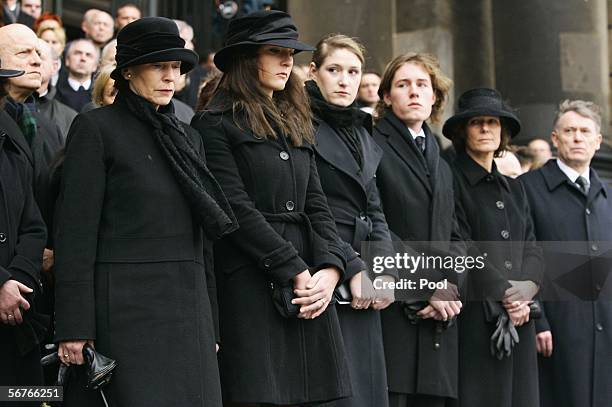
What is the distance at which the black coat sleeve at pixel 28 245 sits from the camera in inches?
205

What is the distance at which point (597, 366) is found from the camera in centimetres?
763

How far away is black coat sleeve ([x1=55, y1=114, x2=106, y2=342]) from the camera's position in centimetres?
482

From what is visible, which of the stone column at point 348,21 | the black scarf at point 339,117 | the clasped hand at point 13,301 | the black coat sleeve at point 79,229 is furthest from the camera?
the stone column at point 348,21

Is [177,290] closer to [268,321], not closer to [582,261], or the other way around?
[268,321]

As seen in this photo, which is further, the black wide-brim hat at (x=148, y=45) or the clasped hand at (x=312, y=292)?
the clasped hand at (x=312, y=292)

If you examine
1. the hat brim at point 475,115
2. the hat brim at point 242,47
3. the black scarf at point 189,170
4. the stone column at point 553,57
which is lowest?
the black scarf at point 189,170

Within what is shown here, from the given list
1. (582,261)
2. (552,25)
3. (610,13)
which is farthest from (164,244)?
(610,13)

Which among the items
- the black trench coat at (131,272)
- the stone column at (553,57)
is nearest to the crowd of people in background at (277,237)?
the black trench coat at (131,272)

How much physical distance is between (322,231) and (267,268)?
A: 412 mm

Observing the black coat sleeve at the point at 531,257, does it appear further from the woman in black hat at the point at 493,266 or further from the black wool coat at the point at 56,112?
the black wool coat at the point at 56,112

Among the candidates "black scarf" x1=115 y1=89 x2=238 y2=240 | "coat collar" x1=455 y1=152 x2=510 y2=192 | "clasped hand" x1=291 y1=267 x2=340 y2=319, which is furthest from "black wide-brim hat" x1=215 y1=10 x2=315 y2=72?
"coat collar" x1=455 y1=152 x2=510 y2=192

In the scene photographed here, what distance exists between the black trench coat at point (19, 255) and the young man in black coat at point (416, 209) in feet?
6.45

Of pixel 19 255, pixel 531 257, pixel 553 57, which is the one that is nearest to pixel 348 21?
pixel 553 57

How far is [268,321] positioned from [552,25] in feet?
23.1
